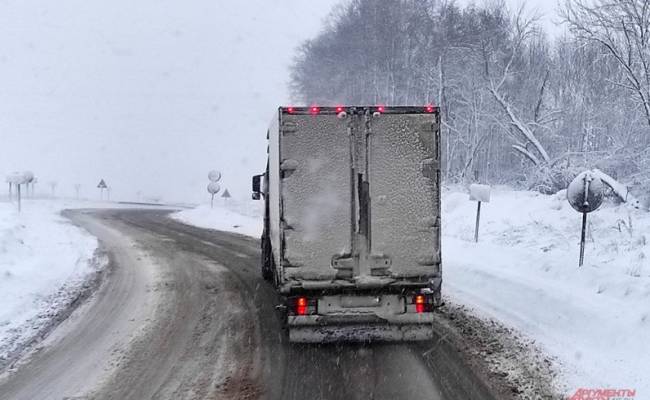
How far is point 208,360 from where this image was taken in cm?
604

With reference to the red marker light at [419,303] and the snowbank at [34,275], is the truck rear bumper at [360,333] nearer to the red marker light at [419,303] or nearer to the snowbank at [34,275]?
the red marker light at [419,303]

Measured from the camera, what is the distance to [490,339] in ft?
22.2

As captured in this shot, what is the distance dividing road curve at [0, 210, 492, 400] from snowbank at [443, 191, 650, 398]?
1.49m

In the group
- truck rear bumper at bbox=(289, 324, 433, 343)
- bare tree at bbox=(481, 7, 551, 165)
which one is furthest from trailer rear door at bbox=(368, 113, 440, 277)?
bare tree at bbox=(481, 7, 551, 165)

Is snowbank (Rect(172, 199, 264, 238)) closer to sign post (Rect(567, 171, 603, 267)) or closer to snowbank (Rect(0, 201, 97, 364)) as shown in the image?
snowbank (Rect(0, 201, 97, 364))

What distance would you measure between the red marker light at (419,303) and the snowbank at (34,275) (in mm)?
4914

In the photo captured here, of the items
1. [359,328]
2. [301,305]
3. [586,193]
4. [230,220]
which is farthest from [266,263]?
[230,220]

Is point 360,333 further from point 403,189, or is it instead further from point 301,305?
point 403,189

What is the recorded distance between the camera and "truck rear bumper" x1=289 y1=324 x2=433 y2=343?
6.41 metres

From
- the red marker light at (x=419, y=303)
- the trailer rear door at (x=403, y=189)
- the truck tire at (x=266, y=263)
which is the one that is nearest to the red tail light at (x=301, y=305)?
the trailer rear door at (x=403, y=189)

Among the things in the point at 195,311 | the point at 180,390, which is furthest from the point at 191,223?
the point at 180,390

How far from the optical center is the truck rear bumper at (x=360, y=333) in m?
6.41

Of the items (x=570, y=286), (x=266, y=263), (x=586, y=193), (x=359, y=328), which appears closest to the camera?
(x=359, y=328)

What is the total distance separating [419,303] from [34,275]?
8165 millimetres
